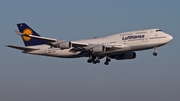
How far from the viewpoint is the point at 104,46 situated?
7675 centimetres

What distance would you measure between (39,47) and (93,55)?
9716mm

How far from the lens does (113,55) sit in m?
82.8

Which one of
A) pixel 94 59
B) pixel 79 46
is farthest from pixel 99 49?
pixel 94 59

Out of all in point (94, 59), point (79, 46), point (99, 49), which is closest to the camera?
point (99, 49)

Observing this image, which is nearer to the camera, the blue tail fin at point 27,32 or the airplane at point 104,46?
the airplane at point 104,46

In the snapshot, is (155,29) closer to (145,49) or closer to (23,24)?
(145,49)

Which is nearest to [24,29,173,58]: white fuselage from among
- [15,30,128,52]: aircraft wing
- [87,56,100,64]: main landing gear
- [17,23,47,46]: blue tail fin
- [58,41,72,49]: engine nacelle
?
[15,30,128,52]: aircraft wing

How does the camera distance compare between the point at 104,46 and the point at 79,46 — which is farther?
the point at 79,46

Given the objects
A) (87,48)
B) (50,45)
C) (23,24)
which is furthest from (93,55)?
(23,24)

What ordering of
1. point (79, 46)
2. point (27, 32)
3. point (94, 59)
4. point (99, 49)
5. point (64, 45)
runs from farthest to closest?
point (27, 32) → point (94, 59) → point (79, 46) → point (99, 49) → point (64, 45)

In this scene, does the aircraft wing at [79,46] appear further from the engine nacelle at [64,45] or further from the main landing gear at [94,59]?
the main landing gear at [94,59]

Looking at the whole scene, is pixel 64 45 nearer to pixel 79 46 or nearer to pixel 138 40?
pixel 79 46

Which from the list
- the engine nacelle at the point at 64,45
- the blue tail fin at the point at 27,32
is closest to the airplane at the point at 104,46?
the engine nacelle at the point at 64,45

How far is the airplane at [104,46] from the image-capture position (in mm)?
75188
